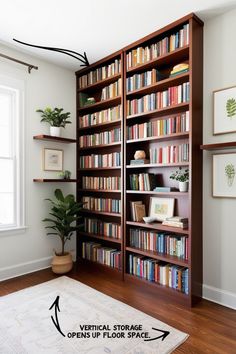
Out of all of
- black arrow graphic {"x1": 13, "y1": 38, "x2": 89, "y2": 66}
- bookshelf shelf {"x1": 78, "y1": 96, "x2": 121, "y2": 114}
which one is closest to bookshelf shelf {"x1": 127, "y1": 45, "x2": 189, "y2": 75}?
bookshelf shelf {"x1": 78, "y1": 96, "x2": 121, "y2": 114}

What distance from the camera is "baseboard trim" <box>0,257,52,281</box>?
289 cm

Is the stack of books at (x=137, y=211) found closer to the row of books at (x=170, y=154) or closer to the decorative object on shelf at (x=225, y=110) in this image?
the row of books at (x=170, y=154)

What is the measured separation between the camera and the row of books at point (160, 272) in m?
2.41

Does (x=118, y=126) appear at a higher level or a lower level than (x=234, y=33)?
lower

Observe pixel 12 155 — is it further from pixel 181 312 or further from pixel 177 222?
pixel 181 312

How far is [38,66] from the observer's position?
322cm

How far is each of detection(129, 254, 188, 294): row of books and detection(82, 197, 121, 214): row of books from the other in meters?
0.62

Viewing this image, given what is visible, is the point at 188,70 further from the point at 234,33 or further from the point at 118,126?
the point at 118,126

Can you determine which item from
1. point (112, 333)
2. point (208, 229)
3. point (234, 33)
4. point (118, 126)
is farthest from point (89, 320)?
point (234, 33)

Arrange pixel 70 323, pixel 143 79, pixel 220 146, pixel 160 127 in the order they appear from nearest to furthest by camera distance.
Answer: pixel 70 323 → pixel 220 146 → pixel 160 127 → pixel 143 79

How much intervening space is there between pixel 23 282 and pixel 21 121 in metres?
1.94

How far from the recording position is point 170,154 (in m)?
2.58

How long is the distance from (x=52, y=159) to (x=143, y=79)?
1.59 metres

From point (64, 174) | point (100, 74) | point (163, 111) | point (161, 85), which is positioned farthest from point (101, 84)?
point (64, 174)
